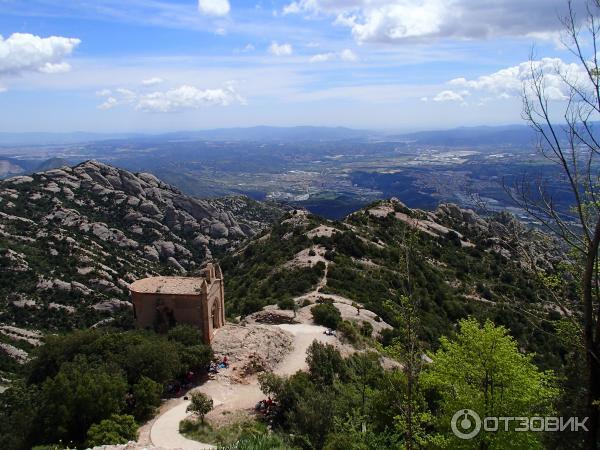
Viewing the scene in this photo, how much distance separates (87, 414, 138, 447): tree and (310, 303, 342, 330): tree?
20315 millimetres

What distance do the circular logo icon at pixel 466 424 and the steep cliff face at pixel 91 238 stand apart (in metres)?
64.7

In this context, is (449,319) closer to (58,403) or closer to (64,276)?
(58,403)

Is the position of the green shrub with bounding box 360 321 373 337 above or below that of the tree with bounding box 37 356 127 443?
below

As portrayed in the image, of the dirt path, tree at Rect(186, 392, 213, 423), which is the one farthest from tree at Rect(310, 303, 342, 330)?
tree at Rect(186, 392, 213, 423)

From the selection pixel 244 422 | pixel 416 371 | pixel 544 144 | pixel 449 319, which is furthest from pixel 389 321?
pixel 544 144

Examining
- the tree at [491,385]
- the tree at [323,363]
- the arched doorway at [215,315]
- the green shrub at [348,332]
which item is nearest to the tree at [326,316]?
the green shrub at [348,332]

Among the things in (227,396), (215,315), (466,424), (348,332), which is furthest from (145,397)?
(348,332)

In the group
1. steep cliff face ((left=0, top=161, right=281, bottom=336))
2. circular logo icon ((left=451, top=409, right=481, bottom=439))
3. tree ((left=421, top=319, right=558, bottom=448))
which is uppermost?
tree ((left=421, top=319, right=558, bottom=448))

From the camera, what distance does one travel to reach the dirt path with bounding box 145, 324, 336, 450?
2414 centimetres

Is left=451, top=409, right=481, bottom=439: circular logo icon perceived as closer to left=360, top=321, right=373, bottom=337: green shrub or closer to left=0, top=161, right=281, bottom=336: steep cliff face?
left=360, top=321, right=373, bottom=337: green shrub

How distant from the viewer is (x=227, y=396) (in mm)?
29922

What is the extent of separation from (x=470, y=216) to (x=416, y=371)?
9918 cm

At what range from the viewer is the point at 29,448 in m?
24.5

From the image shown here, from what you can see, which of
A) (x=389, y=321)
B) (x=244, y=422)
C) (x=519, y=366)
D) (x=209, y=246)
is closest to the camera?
(x=519, y=366)
